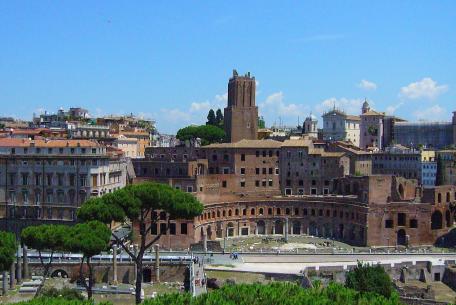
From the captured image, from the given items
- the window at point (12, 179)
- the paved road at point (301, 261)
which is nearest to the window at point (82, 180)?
the window at point (12, 179)

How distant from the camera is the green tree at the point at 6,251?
3712 centimetres

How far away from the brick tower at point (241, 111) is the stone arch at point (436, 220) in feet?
90.3

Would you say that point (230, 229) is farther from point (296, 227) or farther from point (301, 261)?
point (301, 261)

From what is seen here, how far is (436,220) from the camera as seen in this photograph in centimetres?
6397

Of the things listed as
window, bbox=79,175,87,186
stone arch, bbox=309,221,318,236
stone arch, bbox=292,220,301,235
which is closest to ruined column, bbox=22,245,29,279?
window, bbox=79,175,87,186

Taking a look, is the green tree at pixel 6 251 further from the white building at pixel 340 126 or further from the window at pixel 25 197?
the white building at pixel 340 126

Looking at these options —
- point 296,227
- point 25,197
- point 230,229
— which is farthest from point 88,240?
point 296,227

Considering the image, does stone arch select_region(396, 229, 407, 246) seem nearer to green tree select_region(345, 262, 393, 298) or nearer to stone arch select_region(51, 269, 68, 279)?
green tree select_region(345, 262, 393, 298)

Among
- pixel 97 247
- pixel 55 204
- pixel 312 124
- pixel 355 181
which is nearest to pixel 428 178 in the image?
pixel 355 181

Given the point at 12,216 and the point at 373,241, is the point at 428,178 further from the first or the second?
the point at 12,216

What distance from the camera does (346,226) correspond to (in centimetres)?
6512

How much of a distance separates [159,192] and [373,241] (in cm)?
2684

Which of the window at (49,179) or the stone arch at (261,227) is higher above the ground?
the window at (49,179)

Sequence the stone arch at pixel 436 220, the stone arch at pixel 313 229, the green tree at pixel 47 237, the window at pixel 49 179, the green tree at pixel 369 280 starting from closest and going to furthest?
1. the green tree at pixel 47 237
2. the green tree at pixel 369 280
3. the window at pixel 49 179
4. the stone arch at pixel 436 220
5. the stone arch at pixel 313 229
